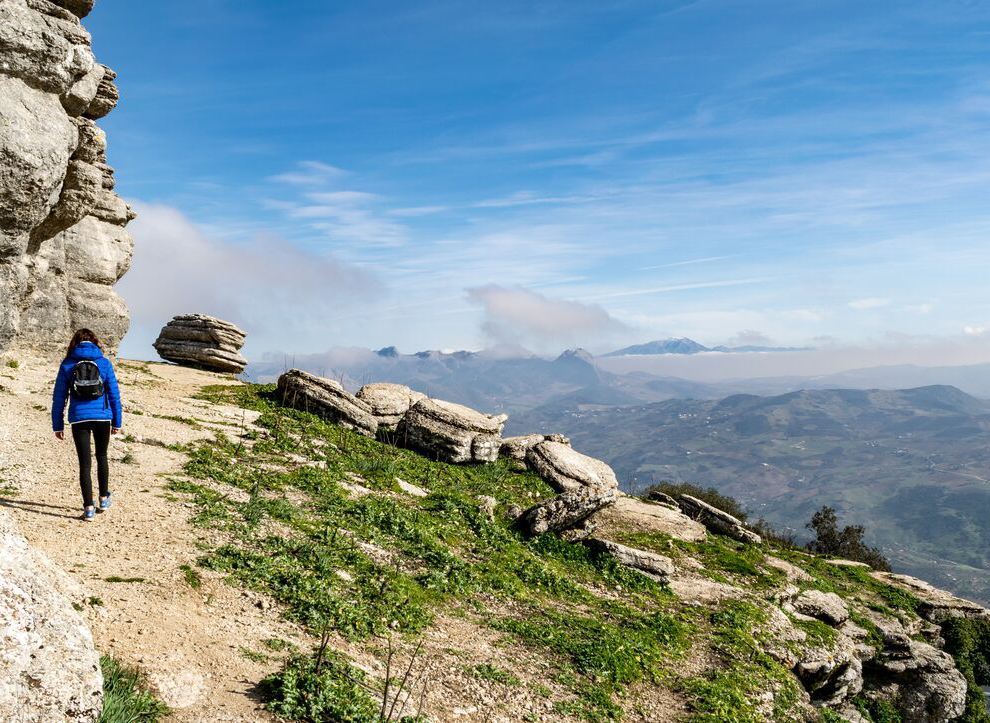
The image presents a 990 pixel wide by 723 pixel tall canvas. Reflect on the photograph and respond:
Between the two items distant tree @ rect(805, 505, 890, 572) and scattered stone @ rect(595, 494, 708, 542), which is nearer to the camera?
scattered stone @ rect(595, 494, 708, 542)

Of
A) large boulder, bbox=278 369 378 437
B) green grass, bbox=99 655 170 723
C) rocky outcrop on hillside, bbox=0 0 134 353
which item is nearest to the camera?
green grass, bbox=99 655 170 723

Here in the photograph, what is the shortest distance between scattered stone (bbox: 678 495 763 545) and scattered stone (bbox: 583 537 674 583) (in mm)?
10982

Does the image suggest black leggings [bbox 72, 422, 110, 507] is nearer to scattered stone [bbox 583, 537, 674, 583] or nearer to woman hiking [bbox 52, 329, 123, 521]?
woman hiking [bbox 52, 329, 123, 521]

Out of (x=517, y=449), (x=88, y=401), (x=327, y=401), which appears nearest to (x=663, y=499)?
(x=517, y=449)

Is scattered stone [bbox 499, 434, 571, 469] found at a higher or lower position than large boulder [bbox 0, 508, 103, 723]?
lower

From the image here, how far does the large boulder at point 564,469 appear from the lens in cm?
3266

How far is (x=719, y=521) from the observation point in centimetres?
3403

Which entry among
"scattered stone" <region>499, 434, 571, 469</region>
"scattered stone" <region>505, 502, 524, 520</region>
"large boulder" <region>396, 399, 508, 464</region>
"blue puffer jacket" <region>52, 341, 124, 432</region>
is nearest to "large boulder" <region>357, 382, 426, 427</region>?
"large boulder" <region>396, 399, 508, 464</region>

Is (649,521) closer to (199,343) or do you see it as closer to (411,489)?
(411,489)

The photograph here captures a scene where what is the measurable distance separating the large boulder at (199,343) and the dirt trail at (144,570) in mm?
20864

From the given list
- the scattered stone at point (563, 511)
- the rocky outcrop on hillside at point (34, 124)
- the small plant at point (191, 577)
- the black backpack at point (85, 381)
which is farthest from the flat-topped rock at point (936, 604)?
the rocky outcrop on hillside at point (34, 124)

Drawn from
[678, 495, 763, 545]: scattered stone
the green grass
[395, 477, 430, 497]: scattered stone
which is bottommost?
[678, 495, 763, 545]: scattered stone

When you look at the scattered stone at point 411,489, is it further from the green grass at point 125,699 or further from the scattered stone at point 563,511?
the green grass at point 125,699

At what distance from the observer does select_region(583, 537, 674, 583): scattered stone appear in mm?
23109
